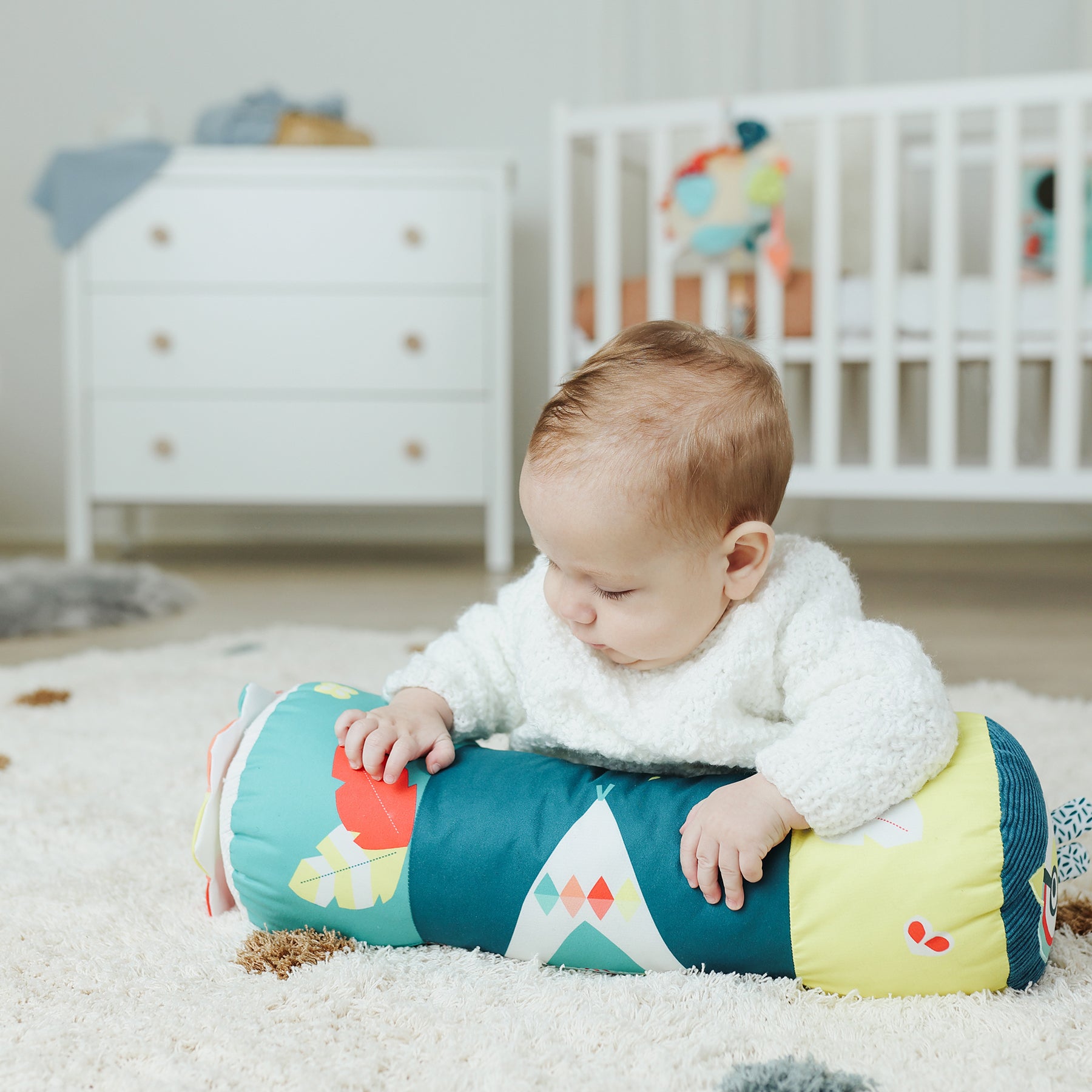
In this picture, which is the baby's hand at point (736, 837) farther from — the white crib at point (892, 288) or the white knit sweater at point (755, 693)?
the white crib at point (892, 288)

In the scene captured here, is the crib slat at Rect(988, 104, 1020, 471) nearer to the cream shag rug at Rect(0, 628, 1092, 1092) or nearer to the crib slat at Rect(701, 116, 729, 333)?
the crib slat at Rect(701, 116, 729, 333)

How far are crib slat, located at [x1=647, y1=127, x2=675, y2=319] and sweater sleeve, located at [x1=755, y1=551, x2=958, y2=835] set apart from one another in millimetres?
1370

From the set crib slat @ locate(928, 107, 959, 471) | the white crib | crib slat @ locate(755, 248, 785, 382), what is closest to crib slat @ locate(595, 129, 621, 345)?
the white crib

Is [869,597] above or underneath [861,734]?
underneath

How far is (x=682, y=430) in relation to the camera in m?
0.60

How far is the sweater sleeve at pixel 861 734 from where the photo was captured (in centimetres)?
58

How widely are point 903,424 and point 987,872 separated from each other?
2.01 meters

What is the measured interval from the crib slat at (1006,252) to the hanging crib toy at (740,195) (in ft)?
1.07

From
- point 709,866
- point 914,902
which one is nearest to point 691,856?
point 709,866

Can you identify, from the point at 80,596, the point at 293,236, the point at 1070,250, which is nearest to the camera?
the point at 1070,250

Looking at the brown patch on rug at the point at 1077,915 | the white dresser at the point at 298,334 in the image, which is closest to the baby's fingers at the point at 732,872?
the brown patch on rug at the point at 1077,915

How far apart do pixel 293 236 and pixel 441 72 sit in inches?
34.1

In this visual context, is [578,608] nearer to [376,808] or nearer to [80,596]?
[376,808]

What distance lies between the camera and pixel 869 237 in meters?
2.21
